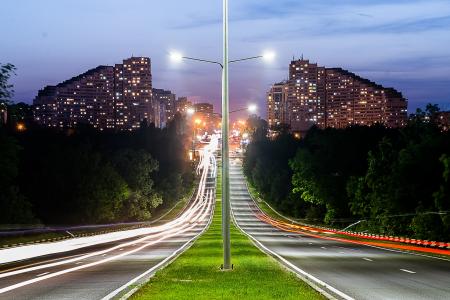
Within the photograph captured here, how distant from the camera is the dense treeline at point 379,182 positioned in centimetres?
7144

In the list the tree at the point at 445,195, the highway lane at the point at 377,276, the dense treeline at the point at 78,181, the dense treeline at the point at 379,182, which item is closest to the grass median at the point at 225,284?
the highway lane at the point at 377,276

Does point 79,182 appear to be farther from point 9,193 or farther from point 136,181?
point 9,193

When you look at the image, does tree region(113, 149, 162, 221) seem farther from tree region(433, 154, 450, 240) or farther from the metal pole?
the metal pole

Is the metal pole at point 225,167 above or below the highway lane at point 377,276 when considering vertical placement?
above

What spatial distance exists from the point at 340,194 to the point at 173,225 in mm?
26081

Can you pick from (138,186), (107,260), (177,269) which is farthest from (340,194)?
(177,269)

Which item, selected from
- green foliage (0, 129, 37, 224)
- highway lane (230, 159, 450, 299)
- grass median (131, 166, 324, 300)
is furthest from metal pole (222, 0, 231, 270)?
green foliage (0, 129, 37, 224)

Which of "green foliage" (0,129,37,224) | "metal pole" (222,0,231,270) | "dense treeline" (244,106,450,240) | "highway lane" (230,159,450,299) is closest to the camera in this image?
"highway lane" (230,159,450,299)

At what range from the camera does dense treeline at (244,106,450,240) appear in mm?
71438

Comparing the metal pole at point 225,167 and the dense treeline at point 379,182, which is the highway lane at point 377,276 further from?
the dense treeline at point 379,182

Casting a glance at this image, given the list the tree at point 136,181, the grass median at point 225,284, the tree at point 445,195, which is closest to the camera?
the grass median at point 225,284

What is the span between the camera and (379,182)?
8969cm

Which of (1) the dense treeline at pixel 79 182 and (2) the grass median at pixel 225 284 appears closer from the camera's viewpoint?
(2) the grass median at pixel 225 284

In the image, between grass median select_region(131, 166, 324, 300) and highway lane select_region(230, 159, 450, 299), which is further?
highway lane select_region(230, 159, 450, 299)
